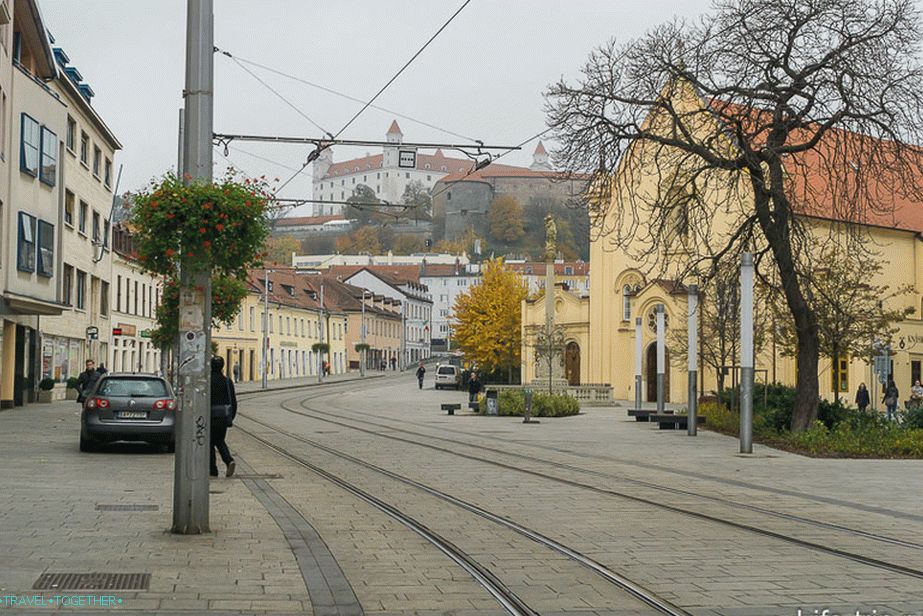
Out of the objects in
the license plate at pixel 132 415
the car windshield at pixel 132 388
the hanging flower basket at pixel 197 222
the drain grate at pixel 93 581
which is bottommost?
the drain grate at pixel 93 581

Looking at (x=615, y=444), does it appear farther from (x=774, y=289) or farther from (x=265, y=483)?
(x=265, y=483)

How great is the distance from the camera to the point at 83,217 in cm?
5084

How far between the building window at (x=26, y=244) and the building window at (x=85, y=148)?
40.5 ft

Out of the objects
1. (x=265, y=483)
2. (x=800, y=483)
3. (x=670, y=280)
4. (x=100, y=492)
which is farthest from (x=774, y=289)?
(x=670, y=280)

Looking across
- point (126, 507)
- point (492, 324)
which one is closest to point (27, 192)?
point (126, 507)

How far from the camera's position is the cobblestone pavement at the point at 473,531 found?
8.52 metres

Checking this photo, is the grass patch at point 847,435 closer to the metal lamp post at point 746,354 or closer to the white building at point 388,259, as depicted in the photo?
the metal lamp post at point 746,354

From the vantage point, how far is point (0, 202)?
35.8 meters

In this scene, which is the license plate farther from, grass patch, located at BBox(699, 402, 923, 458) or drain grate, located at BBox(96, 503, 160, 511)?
grass patch, located at BBox(699, 402, 923, 458)

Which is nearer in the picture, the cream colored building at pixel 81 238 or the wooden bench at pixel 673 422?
the wooden bench at pixel 673 422

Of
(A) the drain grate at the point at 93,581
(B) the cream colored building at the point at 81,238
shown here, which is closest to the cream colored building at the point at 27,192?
(B) the cream colored building at the point at 81,238

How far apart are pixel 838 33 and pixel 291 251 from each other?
482 ft

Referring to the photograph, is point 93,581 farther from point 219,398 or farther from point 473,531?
point 219,398

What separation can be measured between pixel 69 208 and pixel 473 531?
39513 millimetres
